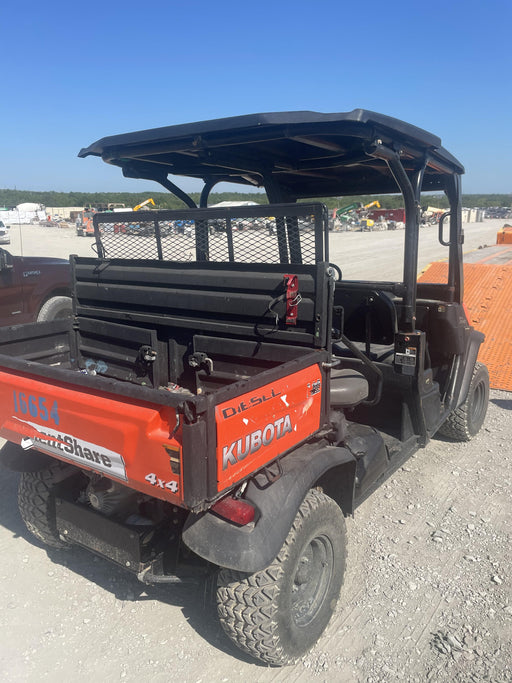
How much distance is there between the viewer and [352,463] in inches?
119

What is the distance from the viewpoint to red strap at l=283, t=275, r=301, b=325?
2830mm

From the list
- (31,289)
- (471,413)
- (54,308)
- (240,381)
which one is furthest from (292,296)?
(54,308)

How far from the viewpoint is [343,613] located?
9.62 ft

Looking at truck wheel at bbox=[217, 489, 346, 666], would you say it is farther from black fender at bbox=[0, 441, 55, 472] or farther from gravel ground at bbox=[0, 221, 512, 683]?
black fender at bbox=[0, 441, 55, 472]

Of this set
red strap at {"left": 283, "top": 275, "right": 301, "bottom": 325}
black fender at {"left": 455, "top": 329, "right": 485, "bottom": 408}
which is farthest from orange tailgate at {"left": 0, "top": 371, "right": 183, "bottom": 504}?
black fender at {"left": 455, "top": 329, "right": 485, "bottom": 408}

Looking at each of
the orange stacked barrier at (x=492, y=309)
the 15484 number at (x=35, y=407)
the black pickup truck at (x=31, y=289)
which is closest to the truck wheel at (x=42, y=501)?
the 15484 number at (x=35, y=407)

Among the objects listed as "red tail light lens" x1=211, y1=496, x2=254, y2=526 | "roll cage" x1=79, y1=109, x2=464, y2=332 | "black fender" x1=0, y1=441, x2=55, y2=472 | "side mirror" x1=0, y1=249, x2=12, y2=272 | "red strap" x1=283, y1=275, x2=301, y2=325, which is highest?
"roll cage" x1=79, y1=109, x2=464, y2=332

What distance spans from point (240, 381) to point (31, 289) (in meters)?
5.77

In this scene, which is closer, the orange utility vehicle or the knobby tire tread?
the orange utility vehicle

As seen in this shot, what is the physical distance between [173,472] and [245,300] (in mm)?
1231

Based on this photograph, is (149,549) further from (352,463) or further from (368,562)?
(368,562)

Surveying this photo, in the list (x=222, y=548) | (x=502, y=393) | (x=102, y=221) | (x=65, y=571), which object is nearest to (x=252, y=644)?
(x=222, y=548)

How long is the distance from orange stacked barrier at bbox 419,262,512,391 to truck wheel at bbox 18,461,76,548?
17.4 feet

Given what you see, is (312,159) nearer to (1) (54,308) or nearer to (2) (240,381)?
(2) (240,381)
